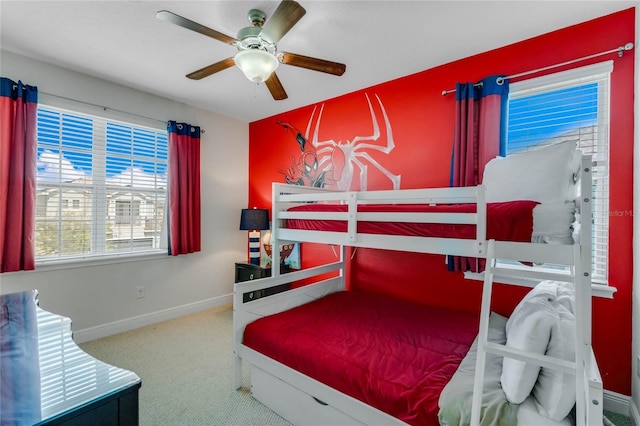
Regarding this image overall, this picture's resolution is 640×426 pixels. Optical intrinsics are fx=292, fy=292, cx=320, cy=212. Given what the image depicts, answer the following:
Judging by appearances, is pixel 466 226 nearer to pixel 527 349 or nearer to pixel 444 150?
pixel 527 349

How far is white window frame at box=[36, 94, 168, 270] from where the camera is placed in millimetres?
2637

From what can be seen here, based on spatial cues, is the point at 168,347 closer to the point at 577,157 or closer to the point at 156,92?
the point at 156,92

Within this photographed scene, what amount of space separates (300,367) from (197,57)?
250cm

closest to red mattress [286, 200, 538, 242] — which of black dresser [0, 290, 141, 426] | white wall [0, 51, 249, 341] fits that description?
black dresser [0, 290, 141, 426]

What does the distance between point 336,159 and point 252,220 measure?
4.14 ft

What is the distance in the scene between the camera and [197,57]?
2449 millimetres

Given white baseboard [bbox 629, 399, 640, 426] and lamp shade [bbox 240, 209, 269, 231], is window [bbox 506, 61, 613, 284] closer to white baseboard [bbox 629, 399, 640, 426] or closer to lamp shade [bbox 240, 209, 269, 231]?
white baseboard [bbox 629, 399, 640, 426]

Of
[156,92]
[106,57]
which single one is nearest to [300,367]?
[106,57]

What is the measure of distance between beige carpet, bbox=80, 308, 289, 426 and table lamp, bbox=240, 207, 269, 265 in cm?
82

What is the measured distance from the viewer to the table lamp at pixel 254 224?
11.7 feet

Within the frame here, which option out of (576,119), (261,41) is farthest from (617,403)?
(261,41)

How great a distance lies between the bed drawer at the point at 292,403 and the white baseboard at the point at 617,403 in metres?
1.73

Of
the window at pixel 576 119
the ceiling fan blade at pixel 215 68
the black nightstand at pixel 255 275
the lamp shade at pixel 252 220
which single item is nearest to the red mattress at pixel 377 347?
the black nightstand at pixel 255 275

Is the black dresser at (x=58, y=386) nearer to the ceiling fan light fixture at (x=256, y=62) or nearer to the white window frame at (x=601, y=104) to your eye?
the ceiling fan light fixture at (x=256, y=62)
